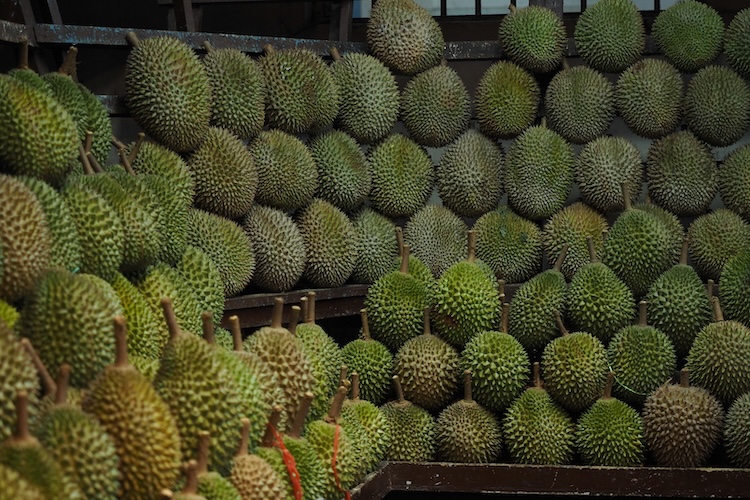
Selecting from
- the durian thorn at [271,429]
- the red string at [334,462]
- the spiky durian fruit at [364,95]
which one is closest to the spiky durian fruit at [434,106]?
the spiky durian fruit at [364,95]

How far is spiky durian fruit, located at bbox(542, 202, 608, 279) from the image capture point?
176 inches

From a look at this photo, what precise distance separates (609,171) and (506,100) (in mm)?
613

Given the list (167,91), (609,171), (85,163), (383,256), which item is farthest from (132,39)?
(609,171)

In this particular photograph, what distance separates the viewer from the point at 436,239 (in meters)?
4.67

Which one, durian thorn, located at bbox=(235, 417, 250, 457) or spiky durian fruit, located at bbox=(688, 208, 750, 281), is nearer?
durian thorn, located at bbox=(235, 417, 250, 457)

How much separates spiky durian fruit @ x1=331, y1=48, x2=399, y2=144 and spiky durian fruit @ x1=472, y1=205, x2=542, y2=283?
2.25ft

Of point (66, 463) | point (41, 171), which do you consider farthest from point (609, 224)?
point (66, 463)

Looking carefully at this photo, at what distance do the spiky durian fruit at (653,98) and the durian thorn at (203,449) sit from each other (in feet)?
10.3

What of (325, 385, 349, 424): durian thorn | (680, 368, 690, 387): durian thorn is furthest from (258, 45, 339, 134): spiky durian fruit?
(680, 368, 690, 387): durian thorn

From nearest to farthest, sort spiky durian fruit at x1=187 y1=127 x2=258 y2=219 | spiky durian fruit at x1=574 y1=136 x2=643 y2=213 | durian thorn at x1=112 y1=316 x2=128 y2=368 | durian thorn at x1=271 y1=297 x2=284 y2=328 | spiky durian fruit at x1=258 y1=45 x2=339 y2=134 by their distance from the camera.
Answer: durian thorn at x1=112 y1=316 x2=128 y2=368, durian thorn at x1=271 y1=297 x2=284 y2=328, spiky durian fruit at x1=187 y1=127 x2=258 y2=219, spiky durian fruit at x1=258 y1=45 x2=339 y2=134, spiky durian fruit at x1=574 y1=136 x2=643 y2=213

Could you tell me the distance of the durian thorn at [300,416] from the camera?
2.62 meters

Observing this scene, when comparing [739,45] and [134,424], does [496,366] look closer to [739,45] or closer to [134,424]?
[739,45]

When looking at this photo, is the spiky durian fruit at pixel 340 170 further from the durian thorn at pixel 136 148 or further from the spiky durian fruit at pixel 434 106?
the durian thorn at pixel 136 148

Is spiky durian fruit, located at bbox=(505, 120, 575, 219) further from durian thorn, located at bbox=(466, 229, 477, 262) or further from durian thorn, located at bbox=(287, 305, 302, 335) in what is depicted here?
durian thorn, located at bbox=(287, 305, 302, 335)
